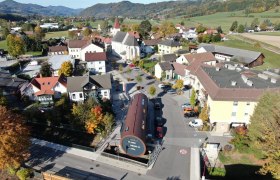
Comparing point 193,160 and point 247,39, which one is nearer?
point 193,160

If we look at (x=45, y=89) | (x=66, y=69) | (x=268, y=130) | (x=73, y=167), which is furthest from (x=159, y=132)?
(x=66, y=69)

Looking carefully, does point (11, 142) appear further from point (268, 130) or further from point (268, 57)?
point (268, 57)

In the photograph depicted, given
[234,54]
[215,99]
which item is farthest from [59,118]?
[234,54]

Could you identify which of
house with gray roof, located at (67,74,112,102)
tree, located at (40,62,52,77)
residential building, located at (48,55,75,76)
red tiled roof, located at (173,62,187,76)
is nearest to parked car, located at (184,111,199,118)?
house with gray roof, located at (67,74,112,102)

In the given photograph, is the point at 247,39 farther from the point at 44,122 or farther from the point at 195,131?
the point at 44,122

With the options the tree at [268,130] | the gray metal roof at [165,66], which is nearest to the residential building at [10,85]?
the gray metal roof at [165,66]
